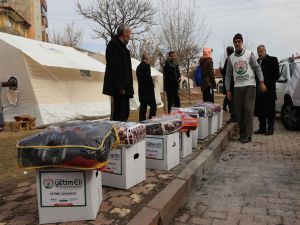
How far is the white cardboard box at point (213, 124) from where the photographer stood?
25.7 feet

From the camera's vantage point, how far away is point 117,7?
29.0 m

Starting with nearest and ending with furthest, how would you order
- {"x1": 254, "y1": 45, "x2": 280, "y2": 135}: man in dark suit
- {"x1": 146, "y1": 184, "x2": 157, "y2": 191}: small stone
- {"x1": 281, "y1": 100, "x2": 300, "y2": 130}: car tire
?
{"x1": 146, "y1": 184, "x2": 157, "y2": 191}: small stone < {"x1": 254, "y1": 45, "x2": 280, "y2": 135}: man in dark suit < {"x1": 281, "y1": 100, "x2": 300, "y2": 130}: car tire

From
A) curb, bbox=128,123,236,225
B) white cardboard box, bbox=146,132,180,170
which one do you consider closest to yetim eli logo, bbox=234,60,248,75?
curb, bbox=128,123,236,225

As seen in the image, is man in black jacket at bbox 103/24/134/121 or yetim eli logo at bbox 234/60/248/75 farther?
yetim eli logo at bbox 234/60/248/75

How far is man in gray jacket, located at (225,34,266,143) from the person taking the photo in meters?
7.44

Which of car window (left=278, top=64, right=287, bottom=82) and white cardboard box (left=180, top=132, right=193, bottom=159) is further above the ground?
car window (left=278, top=64, right=287, bottom=82)

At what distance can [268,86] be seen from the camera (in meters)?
8.50

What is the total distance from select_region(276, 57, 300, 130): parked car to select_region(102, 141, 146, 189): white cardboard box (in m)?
6.14

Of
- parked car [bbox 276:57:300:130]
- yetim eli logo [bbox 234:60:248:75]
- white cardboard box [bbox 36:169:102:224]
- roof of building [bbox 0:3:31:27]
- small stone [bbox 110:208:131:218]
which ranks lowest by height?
small stone [bbox 110:208:131:218]

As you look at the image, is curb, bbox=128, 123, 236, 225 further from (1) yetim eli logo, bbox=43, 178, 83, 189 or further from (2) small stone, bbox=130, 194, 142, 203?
(1) yetim eli logo, bbox=43, 178, 83, 189

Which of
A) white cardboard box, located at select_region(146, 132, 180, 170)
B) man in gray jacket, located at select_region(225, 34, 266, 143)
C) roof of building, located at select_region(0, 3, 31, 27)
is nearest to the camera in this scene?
white cardboard box, located at select_region(146, 132, 180, 170)

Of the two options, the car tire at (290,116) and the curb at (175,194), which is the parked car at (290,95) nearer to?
the car tire at (290,116)

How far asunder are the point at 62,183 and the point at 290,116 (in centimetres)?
797

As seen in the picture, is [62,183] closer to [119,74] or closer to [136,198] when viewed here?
[136,198]
